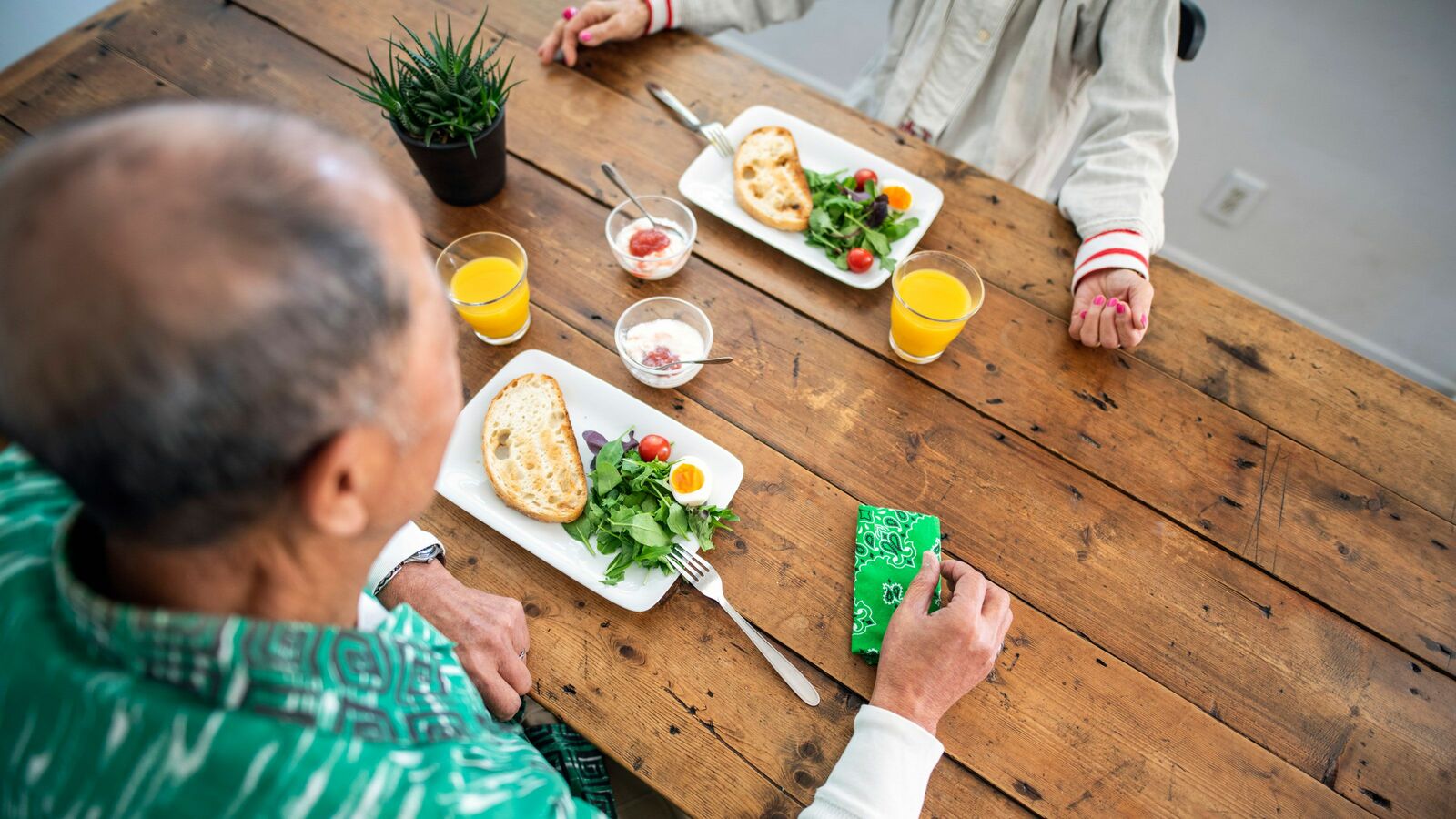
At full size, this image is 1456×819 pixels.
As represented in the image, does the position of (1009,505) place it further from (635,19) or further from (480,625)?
(635,19)

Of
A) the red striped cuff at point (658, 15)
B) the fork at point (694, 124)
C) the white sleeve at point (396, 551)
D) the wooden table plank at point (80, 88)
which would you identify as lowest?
the white sleeve at point (396, 551)

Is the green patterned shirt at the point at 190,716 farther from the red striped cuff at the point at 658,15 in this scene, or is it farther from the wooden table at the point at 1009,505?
the red striped cuff at the point at 658,15

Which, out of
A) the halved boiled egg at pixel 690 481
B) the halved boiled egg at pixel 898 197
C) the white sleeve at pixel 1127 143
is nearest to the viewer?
the halved boiled egg at pixel 690 481

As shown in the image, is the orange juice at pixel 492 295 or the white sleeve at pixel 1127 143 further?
the white sleeve at pixel 1127 143

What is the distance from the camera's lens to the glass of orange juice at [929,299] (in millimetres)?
1524

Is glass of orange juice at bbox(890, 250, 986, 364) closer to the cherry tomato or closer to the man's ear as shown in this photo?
the cherry tomato

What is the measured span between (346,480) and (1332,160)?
3.45 metres

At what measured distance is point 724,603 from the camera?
1.30 m

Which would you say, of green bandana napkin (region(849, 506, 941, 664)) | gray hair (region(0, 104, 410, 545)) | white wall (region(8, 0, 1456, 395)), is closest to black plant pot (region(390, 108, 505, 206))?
gray hair (region(0, 104, 410, 545))

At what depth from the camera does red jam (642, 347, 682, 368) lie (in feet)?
4.94

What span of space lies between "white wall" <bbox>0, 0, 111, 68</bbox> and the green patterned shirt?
3.49m

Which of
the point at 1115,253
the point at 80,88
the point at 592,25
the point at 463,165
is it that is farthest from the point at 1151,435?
the point at 80,88

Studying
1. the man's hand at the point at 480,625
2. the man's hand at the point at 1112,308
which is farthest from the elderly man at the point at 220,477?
the man's hand at the point at 1112,308

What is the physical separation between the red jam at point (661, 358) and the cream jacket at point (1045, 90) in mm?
945
